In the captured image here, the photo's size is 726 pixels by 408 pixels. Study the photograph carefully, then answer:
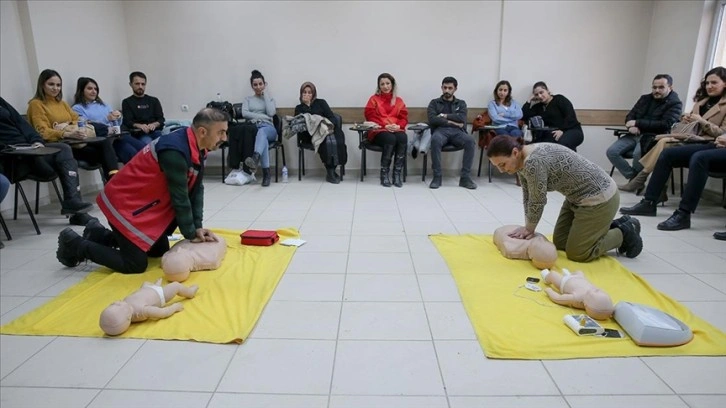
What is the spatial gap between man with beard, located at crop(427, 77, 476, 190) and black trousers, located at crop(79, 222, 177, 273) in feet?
10.8

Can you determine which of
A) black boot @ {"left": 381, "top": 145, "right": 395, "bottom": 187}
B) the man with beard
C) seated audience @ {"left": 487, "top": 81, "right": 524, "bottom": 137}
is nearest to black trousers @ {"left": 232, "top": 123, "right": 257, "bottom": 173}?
black boot @ {"left": 381, "top": 145, "right": 395, "bottom": 187}

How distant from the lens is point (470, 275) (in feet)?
8.39

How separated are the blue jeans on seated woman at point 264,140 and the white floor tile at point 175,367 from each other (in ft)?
11.1

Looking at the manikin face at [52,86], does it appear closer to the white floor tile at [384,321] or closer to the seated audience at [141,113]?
the seated audience at [141,113]

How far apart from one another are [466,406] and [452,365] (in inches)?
9.1

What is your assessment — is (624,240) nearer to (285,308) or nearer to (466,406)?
(466,406)

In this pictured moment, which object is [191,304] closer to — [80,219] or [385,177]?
[80,219]

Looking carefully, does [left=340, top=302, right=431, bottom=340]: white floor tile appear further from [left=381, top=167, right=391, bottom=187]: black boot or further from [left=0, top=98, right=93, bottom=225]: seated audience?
[left=381, top=167, right=391, bottom=187]: black boot

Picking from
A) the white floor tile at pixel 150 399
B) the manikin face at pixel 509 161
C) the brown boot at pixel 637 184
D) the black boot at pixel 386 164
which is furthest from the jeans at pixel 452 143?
the white floor tile at pixel 150 399

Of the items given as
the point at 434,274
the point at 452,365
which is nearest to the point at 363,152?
the point at 434,274

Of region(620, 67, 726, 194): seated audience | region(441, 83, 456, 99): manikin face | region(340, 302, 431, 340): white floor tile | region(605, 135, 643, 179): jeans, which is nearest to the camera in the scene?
region(340, 302, 431, 340): white floor tile

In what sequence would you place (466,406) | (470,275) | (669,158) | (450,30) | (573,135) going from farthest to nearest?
(450,30), (573,135), (669,158), (470,275), (466,406)

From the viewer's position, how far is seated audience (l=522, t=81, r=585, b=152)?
5013 mm

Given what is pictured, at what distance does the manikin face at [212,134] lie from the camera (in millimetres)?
2420
